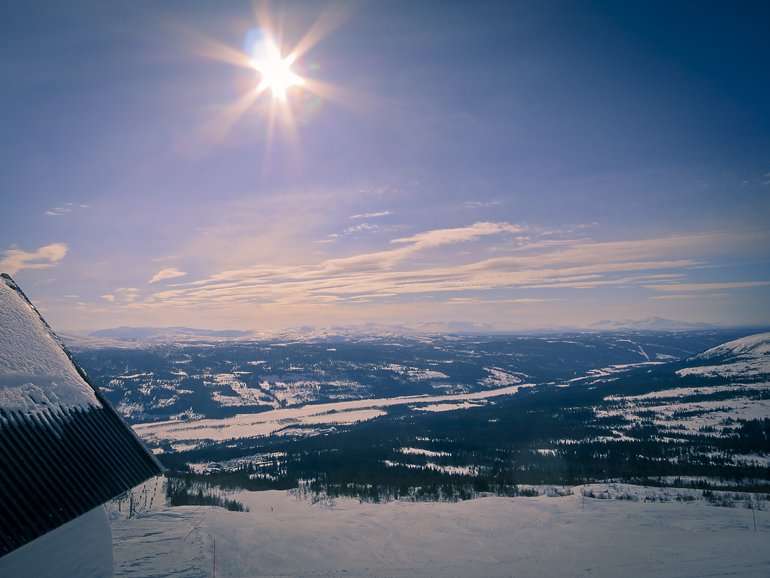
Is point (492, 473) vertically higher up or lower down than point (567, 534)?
lower down

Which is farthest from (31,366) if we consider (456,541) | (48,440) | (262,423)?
(262,423)

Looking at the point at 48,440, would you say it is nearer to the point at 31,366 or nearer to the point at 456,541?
the point at 31,366

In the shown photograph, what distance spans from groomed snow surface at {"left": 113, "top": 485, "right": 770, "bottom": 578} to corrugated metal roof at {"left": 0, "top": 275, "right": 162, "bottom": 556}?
29.3 feet

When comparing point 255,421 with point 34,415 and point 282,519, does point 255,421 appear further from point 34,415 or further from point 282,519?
point 34,415

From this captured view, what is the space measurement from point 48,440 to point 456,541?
800 inches

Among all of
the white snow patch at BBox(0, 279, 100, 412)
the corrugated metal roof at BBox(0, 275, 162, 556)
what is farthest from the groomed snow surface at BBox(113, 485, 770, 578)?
the white snow patch at BBox(0, 279, 100, 412)

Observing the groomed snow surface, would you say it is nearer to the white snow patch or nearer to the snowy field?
the white snow patch

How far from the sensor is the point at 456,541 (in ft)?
82.4

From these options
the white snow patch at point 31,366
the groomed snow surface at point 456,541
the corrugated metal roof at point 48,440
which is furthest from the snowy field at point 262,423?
the corrugated metal roof at point 48,440

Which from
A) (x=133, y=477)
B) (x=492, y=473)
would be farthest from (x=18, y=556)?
(x=492, y=473)

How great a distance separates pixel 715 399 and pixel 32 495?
634ft

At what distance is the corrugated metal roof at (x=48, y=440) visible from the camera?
10023 mm

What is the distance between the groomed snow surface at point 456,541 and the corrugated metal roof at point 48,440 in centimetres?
892

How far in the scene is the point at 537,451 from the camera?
338 ft
